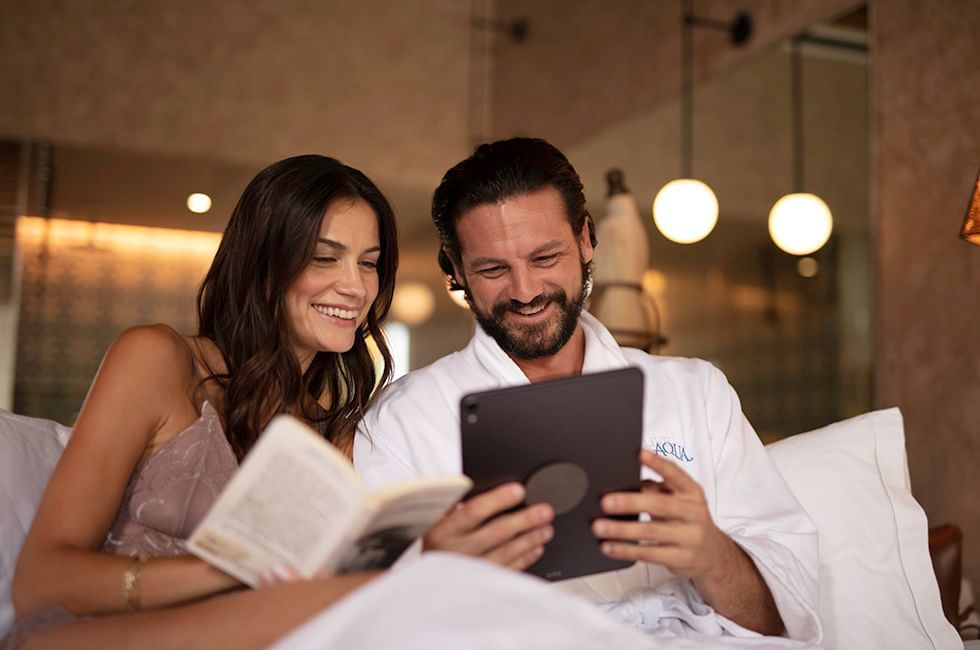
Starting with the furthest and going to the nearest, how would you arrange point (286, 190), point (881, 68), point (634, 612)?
point (881, 68) → point (286, 190) → point (634, 612)

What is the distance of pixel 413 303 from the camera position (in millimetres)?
4926

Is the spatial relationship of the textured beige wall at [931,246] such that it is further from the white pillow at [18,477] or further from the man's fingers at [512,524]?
the white pillow at [18,477]

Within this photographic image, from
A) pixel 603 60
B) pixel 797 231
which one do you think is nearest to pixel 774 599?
pixel 797 231

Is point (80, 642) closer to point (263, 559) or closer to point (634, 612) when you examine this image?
point (263, 559)

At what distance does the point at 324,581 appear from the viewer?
44.1 inches

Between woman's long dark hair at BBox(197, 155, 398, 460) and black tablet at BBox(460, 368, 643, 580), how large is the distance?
682 mm

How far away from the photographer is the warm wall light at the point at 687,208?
345 centimetres

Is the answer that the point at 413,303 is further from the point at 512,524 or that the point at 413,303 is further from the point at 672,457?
the point at 512,524

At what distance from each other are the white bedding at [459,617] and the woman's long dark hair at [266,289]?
2.80 ft

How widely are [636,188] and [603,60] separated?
735 millimetres

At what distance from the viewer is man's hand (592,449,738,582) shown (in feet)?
4.15

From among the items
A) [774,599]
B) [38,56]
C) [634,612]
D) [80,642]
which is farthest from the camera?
[38,56]

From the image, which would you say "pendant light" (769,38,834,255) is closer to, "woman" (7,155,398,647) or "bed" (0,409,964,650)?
"bed" (0,409,964,650)

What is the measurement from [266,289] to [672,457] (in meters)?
0.79
